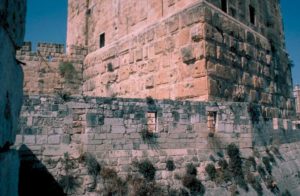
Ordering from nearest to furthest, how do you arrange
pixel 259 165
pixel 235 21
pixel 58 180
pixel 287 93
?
1. pixel 58 180
2. pixel 259 165
3. pixel 235 21
4. pixel 287 93

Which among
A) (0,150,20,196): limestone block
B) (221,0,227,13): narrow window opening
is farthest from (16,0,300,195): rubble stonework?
(0,150,20,196): limestone block

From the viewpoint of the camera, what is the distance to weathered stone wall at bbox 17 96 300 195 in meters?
5.98

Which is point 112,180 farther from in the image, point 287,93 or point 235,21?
point 287,93

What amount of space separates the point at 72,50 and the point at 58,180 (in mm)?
8693

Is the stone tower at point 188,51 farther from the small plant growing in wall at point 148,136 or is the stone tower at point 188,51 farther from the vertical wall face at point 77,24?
the small plant growing in wall at point 148,136

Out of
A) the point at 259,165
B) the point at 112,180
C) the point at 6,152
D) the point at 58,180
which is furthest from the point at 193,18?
the point at 6,152

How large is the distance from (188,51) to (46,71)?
661cm

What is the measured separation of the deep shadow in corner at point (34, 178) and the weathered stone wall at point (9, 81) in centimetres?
344

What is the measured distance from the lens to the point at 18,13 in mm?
2197

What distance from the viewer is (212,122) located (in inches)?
314

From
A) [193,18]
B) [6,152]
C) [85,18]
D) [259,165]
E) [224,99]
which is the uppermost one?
[85,18]

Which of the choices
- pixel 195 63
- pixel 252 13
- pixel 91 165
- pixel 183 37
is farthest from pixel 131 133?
pixel 252 13

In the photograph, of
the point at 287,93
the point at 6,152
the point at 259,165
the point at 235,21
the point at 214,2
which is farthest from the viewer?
the point at 287,93

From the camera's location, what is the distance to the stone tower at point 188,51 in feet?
28.7
